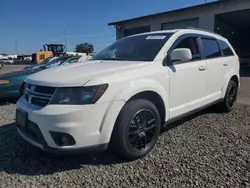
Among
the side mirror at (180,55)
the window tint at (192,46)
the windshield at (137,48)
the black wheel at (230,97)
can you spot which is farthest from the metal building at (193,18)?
the side mirror at (180,55)

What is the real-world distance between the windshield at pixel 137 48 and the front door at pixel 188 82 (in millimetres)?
252

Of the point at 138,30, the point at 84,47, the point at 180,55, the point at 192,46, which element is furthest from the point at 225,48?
the point at 84,47

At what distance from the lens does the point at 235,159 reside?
3037 mm

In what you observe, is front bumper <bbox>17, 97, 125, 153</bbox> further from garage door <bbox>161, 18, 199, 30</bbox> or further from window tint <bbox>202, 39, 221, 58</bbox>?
garage door <bbox>161, 18, 199, 30</bbox>

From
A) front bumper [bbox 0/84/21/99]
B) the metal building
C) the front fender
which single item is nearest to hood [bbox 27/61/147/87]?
the front fender

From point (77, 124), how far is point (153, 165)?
1056 millimetres

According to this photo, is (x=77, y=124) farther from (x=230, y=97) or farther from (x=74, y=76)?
(x=230, y=97)

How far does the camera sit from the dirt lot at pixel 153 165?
2.60m

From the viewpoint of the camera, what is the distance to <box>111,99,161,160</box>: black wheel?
2.82 m

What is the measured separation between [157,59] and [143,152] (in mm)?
1260

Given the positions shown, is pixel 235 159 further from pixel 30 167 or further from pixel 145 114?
pixel 30 167

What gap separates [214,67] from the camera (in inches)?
174

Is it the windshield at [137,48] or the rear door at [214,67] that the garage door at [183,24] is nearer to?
the rear door at [214,67]

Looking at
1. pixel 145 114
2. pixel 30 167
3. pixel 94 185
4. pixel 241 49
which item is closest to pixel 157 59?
pixel 145 114
